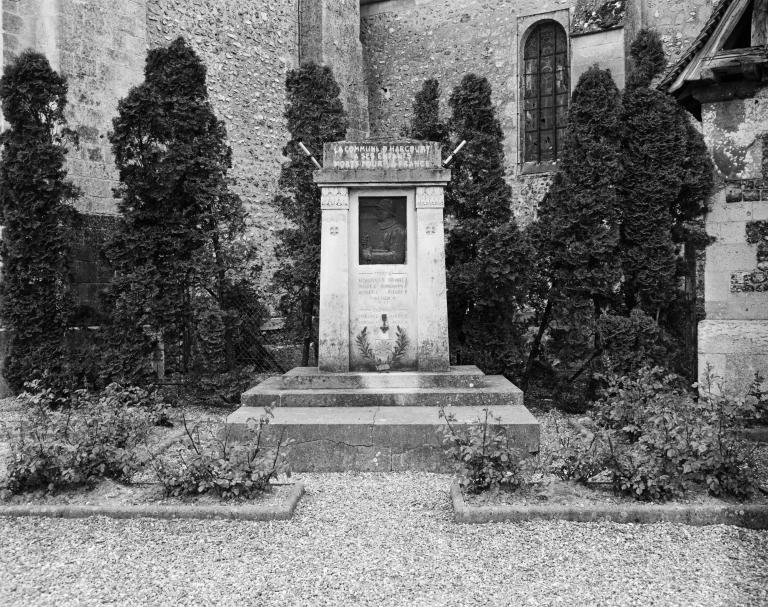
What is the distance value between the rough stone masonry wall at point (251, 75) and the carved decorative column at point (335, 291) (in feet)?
23.9

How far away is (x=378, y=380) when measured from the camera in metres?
6.79

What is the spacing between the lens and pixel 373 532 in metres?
4.30

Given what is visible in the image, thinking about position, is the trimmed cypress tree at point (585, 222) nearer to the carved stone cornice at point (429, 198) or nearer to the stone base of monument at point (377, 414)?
the stone base of monument at point (377, 414)

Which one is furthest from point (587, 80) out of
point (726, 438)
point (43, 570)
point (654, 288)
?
point (43, 570)

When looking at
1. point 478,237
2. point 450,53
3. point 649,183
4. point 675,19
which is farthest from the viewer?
point 450,53

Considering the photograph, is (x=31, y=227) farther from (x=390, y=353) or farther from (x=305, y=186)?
(x=390, y=353)

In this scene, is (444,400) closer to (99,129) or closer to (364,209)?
(364,209)

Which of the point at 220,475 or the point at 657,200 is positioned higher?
the point at 657,200

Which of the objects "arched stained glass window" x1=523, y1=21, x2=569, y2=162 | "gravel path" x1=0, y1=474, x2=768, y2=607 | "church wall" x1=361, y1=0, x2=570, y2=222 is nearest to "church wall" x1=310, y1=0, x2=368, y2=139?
"church wall" x1=361, y1=0, x2=570, y2=222

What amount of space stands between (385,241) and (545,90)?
32.9ft

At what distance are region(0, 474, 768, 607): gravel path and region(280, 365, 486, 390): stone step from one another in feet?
7.33

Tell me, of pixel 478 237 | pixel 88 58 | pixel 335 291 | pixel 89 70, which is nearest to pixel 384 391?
pixel 335 291

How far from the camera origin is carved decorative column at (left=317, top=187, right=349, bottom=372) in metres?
6.97

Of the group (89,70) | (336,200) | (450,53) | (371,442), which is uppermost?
(450,53)
